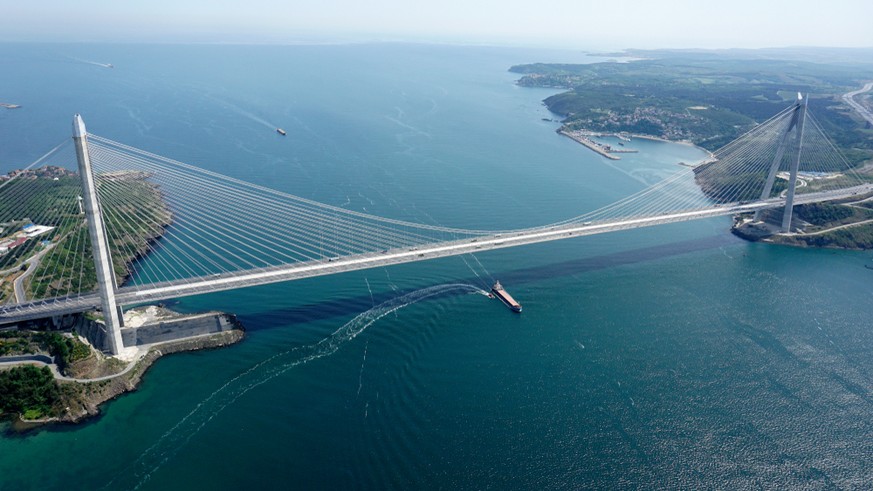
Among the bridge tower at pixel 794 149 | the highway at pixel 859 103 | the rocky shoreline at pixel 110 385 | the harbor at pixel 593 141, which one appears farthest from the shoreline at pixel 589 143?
the rocky shoreline at pixel 110 385

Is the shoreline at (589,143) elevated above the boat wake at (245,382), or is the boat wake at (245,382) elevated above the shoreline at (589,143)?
the shoreline at (589,143)

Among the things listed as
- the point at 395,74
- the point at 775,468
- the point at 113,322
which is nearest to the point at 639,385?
the point at 775,468

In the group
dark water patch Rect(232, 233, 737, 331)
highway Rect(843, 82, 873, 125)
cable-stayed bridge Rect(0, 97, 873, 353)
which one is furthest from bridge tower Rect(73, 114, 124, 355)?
highway Rect(843, 82, 873, 125)

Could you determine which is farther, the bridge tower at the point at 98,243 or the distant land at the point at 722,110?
the distant land at the point at 722,110

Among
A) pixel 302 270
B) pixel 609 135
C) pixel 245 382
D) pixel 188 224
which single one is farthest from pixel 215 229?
pixel 609 135

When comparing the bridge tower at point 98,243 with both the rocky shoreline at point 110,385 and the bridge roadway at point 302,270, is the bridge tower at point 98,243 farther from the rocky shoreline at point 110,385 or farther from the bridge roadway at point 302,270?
the rocky shoreline at point 110,385

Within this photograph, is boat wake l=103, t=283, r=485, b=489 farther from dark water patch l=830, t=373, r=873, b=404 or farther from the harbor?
the harbor
